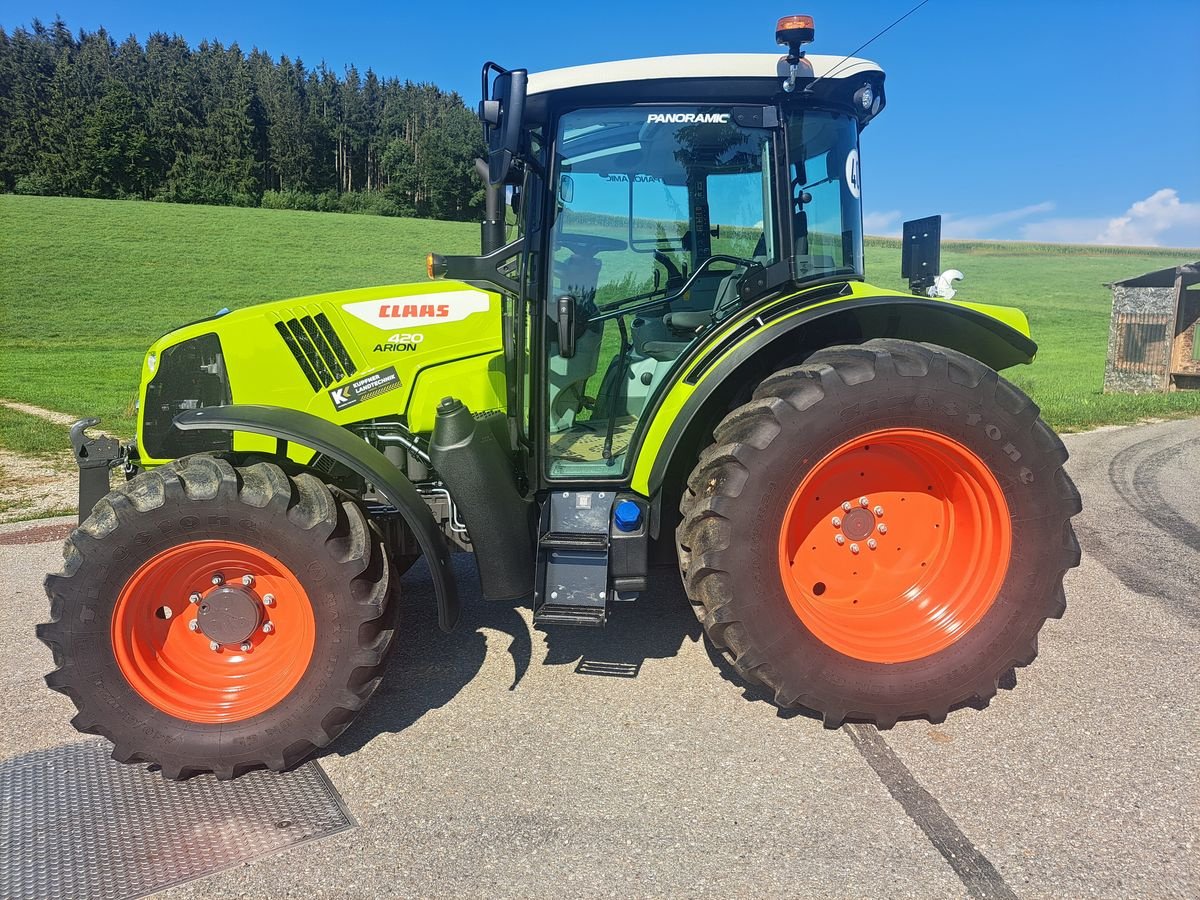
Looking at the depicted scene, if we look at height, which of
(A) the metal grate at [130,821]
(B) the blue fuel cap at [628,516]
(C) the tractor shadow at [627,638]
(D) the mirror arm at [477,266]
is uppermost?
(D) the mirror arm at [477,266]

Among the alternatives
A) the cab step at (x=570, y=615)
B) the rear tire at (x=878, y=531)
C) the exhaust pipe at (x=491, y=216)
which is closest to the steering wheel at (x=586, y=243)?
the exhaust pipe at (x=491, y=216)

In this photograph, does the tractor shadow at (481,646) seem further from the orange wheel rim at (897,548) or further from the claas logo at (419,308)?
the claas logo at (419,308)

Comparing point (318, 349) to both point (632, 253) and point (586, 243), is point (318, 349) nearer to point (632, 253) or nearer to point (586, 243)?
point (586, 243)

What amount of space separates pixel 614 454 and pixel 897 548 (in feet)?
3.90

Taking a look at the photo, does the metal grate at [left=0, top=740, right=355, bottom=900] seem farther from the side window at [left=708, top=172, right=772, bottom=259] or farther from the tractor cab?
the side window at [left=708, top=172, right=772, bottom=259]

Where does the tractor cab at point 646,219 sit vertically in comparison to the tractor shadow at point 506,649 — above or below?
above

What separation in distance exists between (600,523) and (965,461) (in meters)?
1.36

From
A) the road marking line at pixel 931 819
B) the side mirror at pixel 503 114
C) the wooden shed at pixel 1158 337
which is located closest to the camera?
the road marking line at pixel 931 819

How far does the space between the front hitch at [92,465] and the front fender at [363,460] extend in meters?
0.88

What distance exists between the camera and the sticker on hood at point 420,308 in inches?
131

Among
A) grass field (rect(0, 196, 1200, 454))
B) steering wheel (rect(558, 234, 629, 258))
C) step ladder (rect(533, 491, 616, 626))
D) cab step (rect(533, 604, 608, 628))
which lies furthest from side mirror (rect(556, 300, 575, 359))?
grass field (rect(0, 196, 1200, 454))

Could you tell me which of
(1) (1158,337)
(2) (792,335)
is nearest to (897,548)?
(2) (792,335)

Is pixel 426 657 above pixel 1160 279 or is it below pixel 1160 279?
below

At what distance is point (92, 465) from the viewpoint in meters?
3.35
